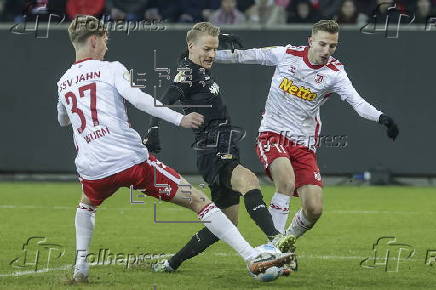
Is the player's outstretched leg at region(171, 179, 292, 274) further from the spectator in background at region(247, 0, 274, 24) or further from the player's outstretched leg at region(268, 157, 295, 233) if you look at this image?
the spectator in background at region(247, 0, 274, 24)

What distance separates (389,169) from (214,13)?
4.12 metres

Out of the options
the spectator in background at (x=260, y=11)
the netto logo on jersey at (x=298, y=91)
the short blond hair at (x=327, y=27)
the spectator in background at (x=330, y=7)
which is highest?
the spectator in background at (x=330, y=7)

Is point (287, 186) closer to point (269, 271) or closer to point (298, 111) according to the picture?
point (298, 111)

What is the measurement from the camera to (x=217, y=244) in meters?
11.5

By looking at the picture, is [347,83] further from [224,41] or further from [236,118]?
[236,118]

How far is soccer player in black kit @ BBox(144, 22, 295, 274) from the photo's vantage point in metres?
9.09

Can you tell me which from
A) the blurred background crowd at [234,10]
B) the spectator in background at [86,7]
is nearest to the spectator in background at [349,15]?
the blurred background crowd at [234,10]

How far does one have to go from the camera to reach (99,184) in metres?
8.16

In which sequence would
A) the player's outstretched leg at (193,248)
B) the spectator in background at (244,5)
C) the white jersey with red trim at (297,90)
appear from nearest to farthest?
the player's outstretched leg at (193,248)
the white jersey with red trim at (297,90)
the spectator in background at (244,5)

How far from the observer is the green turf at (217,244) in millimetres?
8691

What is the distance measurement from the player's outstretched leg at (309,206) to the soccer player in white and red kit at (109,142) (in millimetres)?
1623

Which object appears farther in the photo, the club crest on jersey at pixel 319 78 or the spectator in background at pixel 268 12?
the spectator in background at pixel 268 12

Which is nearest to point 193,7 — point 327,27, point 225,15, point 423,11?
point 225,15

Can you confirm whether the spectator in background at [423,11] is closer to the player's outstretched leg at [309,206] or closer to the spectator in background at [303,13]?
the spectator in background at [303,13]
